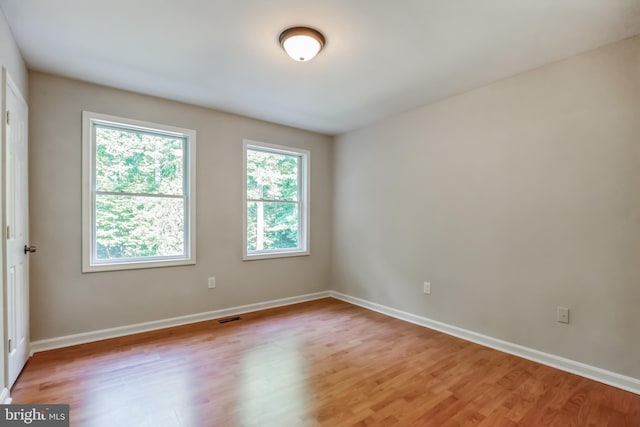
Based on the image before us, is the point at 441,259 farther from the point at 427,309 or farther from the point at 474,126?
the point at 474,126

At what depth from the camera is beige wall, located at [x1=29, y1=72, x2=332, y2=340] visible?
2.78m

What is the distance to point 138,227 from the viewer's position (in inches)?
129

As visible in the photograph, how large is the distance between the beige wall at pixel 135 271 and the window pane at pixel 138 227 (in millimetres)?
196

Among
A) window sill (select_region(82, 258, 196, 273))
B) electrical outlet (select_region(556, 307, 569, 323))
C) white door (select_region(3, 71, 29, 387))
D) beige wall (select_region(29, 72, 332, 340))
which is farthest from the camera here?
window sill (select_region(82, 258, 196, 273))

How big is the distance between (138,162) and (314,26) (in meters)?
2.34

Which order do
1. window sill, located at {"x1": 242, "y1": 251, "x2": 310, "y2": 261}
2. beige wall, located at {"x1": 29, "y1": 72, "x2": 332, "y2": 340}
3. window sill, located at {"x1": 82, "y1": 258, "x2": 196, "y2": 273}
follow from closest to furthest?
beige wall, located at {"x1": 29, "y1": 72, "x2": 332, "y2": 340}, window sill, located at {"x1": 82, "y1": 258, "x2": 196, "y2": 273}, window sill, located at {"x1": 242, "y1": 251, "x2": 310, "y2": 261}

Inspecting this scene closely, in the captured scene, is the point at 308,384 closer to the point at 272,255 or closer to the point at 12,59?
the point at 272,255

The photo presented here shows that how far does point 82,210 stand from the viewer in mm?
2938

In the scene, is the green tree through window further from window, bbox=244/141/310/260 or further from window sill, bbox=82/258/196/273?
window sill, bbox=82/258/196/273

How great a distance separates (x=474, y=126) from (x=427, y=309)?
2.00 m

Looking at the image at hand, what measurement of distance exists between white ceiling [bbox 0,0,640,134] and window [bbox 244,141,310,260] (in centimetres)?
108

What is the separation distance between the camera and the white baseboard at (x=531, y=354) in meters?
2.21

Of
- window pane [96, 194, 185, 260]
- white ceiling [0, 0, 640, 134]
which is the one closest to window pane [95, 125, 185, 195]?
window pane [96, 194, 185, 260]

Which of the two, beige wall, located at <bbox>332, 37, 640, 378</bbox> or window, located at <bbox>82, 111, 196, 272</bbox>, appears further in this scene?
window, located at <bbox>82, 111, 196, 272</bbox>
